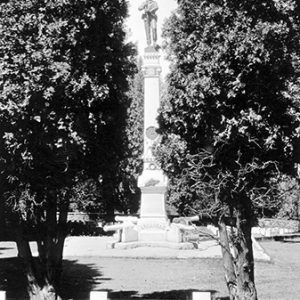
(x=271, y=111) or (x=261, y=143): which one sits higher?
(x=271, y=111)

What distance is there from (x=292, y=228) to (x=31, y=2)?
38.4 m

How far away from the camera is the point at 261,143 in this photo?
8414 millimetres

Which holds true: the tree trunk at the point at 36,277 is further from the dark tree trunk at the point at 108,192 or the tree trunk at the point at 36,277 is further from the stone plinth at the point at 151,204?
the stone plinth at the point at 151,204

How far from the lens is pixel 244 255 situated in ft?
27.4

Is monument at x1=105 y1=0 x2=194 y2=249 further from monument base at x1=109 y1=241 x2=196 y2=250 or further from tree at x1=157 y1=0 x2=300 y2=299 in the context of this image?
tree at x1=157 y1=0 x2=300 y2=299

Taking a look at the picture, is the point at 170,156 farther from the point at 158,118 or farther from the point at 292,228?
the point at 292,228

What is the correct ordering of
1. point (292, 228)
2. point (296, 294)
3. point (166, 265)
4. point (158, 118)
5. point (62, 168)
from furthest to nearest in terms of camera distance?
point (292, 228) → point (166, 265) → point (296, 294) → point (158, 118) → point (62, 168)

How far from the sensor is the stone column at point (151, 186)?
74.2ft

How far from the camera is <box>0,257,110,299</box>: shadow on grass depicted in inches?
449

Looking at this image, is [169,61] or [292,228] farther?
[292,228]

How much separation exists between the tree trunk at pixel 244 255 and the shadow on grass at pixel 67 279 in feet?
14.2

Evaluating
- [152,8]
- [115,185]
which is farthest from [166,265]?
[152,8]

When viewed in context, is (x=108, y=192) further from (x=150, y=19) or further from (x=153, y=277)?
(x=150, y=19)

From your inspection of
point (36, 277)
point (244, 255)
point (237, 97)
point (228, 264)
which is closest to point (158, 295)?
point (228, 264)
